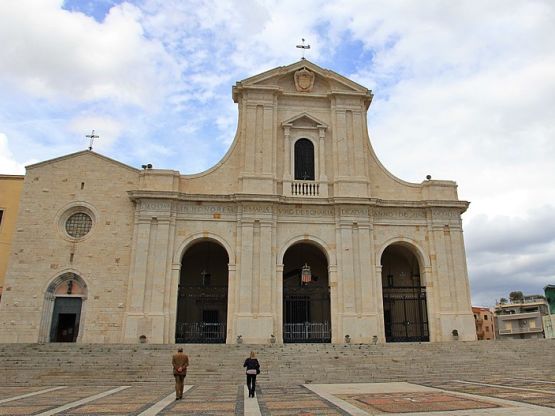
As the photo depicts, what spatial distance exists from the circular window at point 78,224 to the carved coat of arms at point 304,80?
46.9 ft

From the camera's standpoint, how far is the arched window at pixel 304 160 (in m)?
27.7

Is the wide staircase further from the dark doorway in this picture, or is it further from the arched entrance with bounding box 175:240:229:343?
the arched entrance with bounding box 175:240:229:343

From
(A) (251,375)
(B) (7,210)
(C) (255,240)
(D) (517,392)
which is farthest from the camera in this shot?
(B) (7,210)

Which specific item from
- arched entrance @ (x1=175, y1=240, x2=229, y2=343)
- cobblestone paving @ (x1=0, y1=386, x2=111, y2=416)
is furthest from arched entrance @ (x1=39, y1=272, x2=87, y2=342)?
cobblestone paving @ (x1=0, y1=386, x2=111, y2=416)

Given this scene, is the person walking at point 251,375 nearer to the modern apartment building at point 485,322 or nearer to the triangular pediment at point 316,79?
the triangular pediment at point 316,79

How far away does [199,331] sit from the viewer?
1033 inches

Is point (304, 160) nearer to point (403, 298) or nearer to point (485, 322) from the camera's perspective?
point (403, 298)

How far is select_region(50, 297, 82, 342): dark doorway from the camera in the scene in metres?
23.8

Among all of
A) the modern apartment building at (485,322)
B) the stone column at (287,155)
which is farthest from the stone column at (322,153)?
the modern apartment building at (485,322)

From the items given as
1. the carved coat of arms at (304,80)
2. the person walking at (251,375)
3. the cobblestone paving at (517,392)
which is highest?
the carved coat of arms at (304,80)

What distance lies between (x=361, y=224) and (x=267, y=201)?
532 centimetres

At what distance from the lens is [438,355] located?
2031cm

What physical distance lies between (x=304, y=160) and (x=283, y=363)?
13.0m

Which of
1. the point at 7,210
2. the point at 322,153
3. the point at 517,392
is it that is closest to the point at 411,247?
the point at 322,153
